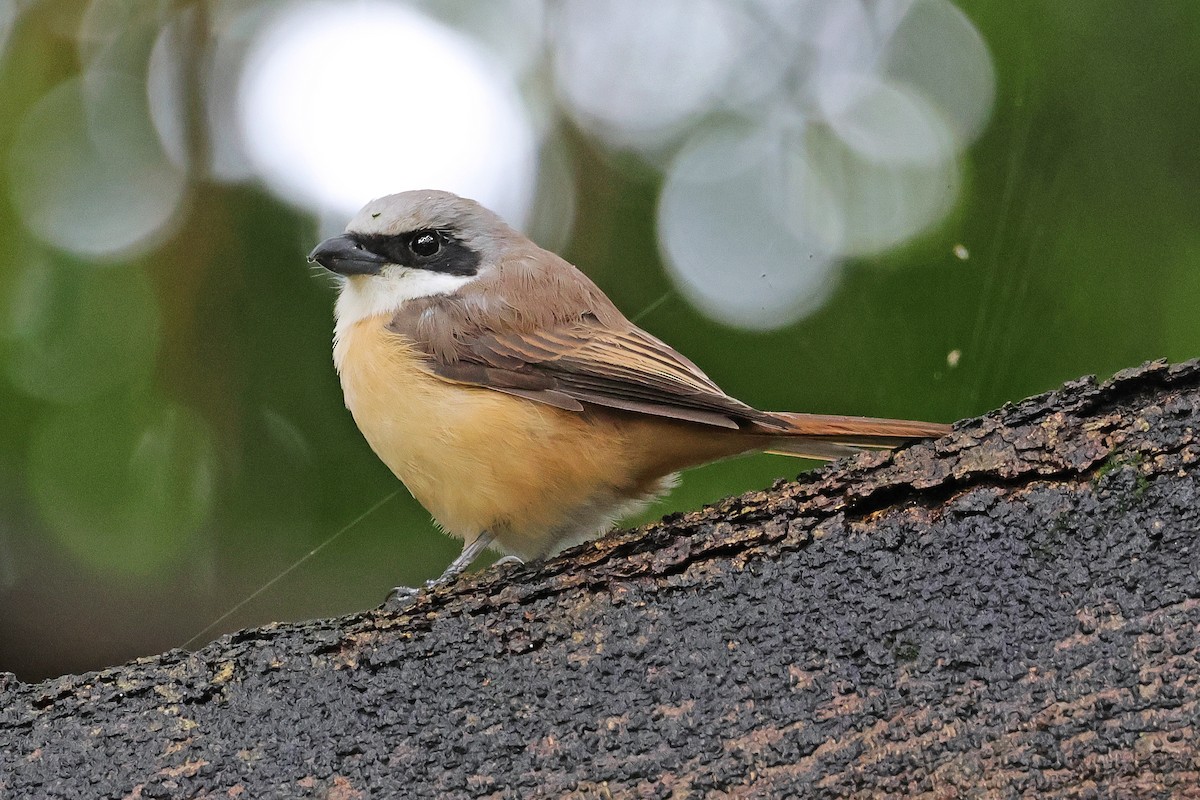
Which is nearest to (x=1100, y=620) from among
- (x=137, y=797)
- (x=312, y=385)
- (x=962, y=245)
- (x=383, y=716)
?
(x=383, y=716)

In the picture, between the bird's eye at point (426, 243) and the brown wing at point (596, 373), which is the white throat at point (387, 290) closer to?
the bird's eye at point (426, 243)

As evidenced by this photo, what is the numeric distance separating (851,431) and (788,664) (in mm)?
1147

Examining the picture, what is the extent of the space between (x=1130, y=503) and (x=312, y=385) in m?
3.81

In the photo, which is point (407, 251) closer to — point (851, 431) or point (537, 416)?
point (537, 416)

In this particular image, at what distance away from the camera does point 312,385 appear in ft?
17.6

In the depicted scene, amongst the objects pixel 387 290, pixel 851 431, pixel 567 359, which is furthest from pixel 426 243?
pixel 851 431

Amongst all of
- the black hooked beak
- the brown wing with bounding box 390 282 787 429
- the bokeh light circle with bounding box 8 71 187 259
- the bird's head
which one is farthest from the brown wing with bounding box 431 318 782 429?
the bokeh light circle with bounding box 8 71 187 259

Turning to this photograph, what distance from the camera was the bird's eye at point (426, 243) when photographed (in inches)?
176

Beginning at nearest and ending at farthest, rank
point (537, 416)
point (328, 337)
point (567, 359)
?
point (537, 416) → point (567, 359) → point (328, 337)

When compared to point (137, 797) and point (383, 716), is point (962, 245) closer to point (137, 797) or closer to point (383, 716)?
point (383, 716)

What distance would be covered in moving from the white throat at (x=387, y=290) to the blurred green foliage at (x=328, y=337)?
93 centimetres

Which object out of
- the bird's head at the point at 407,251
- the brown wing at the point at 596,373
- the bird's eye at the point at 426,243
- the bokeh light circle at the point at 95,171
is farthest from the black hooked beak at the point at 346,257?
the bokeh light circle at the point at 95,171

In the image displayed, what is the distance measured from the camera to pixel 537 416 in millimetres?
3676

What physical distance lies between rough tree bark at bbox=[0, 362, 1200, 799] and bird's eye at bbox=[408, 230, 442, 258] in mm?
1941
